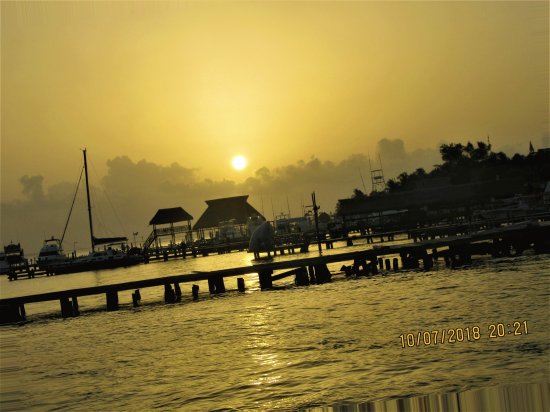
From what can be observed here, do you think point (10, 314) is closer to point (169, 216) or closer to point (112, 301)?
point (112, 301)

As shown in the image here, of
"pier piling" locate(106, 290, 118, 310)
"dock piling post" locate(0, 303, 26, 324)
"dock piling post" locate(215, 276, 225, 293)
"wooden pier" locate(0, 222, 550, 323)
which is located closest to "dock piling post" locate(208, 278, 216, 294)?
"wooden pier" locate(0, 222, 550, 323)

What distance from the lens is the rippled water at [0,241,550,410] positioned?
14255 mm

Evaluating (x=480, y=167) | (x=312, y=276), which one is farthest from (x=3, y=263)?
(x=312, y=276)

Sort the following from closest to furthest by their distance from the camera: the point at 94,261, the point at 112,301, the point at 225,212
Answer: the point at 112,301, the point at 94,261, the point at 225,212

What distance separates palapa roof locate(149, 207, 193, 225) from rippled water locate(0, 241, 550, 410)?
64522 mm

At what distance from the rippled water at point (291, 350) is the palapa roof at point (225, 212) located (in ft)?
227

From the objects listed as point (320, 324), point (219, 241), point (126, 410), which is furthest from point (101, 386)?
point (219, 241)

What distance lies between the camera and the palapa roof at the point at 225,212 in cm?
10288
